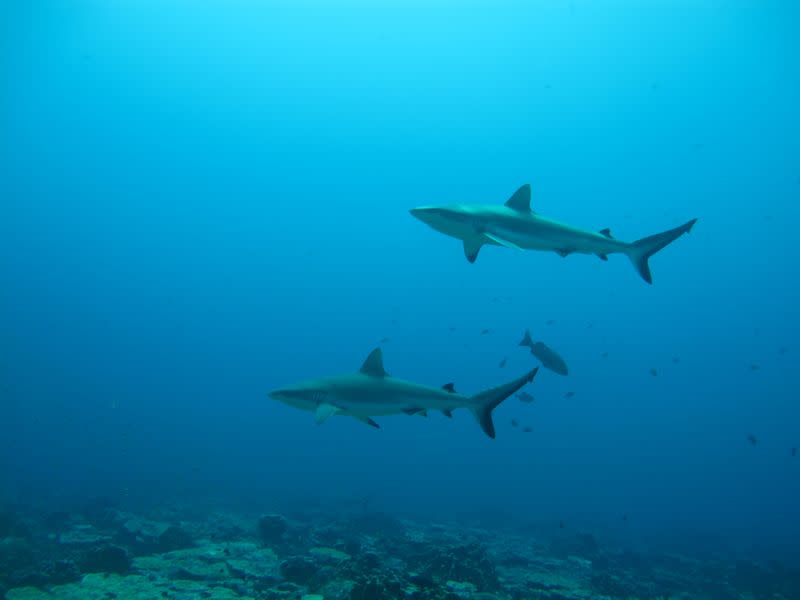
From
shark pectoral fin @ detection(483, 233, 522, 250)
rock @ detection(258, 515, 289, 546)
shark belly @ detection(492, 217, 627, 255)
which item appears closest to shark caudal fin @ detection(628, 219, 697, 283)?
shark belly @ detection(492, 217, 627, 255)

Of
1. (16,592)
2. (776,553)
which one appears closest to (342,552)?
(16,592)

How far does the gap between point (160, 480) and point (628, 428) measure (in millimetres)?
146070

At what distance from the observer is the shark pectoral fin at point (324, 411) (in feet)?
27.1

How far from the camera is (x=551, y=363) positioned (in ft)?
52.8

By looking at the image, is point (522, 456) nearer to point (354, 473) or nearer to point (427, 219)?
point (354, 473)

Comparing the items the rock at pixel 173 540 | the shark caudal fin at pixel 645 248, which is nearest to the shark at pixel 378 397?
the shark caudal fin at pixel 645 248

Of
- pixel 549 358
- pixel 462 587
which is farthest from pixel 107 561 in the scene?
pixel 549 358

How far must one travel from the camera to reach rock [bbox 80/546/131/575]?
12.3 meters

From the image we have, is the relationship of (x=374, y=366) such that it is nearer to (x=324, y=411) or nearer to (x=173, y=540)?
(x=324, y=411)

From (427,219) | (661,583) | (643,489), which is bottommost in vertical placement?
(643,489)

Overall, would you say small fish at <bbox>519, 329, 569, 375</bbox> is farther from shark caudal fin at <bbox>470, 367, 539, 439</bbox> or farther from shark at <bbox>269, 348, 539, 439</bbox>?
shark caudal fin at <bbox>470, 367, 539, 439</bbox>

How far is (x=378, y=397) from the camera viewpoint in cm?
881

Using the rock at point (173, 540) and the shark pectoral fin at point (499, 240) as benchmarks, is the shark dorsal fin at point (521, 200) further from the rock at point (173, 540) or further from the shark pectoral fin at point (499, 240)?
the rock at point (173, 540)

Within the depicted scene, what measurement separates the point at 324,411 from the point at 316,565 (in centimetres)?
531
